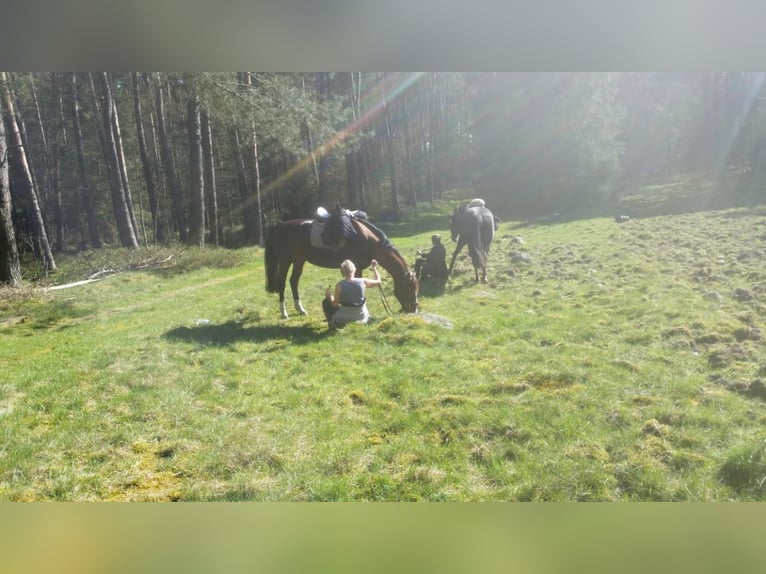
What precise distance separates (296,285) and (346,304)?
356 mm

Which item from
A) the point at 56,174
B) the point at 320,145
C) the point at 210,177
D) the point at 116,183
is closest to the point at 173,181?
the point at 210,177

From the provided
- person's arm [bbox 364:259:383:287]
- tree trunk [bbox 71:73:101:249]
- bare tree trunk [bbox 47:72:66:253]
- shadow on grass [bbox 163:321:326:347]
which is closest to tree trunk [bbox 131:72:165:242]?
tree trunk [bbox 71:73:101:249]

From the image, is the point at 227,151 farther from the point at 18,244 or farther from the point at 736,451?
the point at 736,451

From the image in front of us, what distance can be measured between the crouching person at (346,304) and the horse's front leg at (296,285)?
0.15 m

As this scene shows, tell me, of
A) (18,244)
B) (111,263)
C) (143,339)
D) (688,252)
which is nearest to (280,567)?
(143,339)

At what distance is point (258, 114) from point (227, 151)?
1.02 ft

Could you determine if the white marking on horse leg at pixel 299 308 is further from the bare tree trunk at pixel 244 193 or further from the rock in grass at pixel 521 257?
the rock in grass at pixel 521 257

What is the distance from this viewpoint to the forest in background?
2.96 m

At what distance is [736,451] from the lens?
2564mm

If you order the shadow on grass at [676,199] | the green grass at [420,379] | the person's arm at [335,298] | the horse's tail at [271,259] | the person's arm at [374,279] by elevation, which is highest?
the shadow on grass at [676,199]

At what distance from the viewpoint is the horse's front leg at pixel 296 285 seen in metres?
3.17

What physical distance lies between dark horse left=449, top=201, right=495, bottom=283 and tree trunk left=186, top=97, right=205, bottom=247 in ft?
5.29

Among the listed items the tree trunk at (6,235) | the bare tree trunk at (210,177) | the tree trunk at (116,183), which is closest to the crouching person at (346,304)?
the bare tree trunk at (210,177)

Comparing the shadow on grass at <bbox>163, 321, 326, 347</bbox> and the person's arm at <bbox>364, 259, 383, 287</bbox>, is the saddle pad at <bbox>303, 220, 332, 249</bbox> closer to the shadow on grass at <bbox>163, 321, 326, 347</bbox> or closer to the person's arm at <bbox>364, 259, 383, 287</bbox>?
the person's arm at <bbox>364, 259, 383, 287</bbox>
